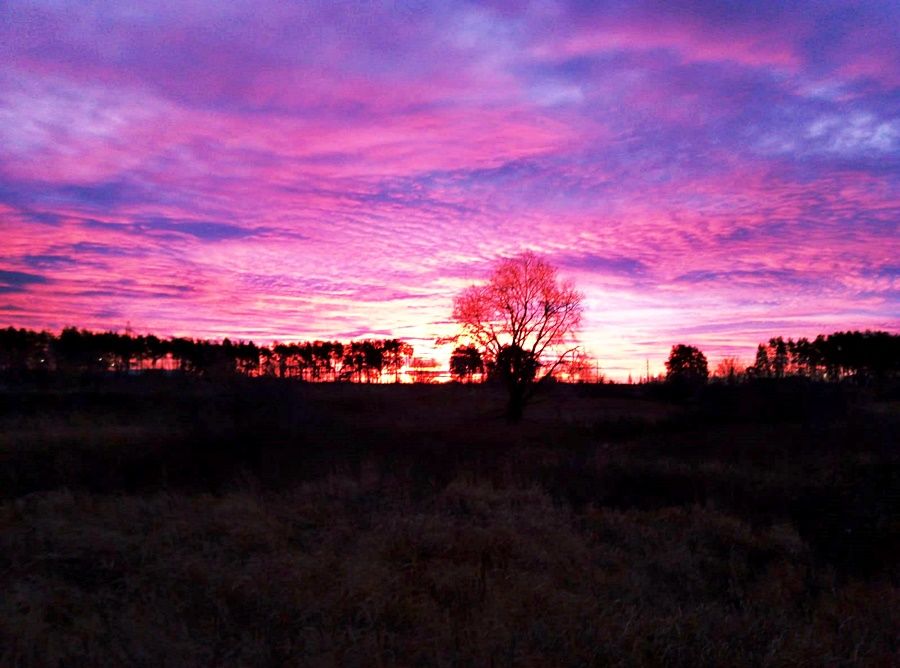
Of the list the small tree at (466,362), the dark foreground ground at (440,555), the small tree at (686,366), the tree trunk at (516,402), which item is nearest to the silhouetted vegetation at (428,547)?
the dark foreground ground at (440,555)

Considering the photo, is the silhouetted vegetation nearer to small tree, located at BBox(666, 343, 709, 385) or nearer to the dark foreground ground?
the dark foreground ground

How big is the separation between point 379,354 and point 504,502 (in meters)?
105

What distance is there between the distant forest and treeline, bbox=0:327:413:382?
9cm

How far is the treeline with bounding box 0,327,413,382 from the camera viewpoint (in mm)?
55500

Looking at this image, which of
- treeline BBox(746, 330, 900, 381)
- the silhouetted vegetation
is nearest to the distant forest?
treeline BBox(746, 330, 900, 381)

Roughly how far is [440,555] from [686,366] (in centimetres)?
7915

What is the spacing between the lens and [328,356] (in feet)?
388

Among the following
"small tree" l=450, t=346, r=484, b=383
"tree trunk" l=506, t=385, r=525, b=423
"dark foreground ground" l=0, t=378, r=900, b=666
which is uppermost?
"small tree" l=450, t=346, r=484, b=383

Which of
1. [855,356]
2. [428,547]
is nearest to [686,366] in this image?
[855,356]

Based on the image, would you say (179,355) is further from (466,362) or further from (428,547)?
(428,547)

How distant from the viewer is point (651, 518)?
13.6 meters

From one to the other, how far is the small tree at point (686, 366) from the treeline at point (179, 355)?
32159 millimetres

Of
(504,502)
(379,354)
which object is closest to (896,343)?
(379,354)

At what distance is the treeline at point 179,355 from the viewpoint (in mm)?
55500
